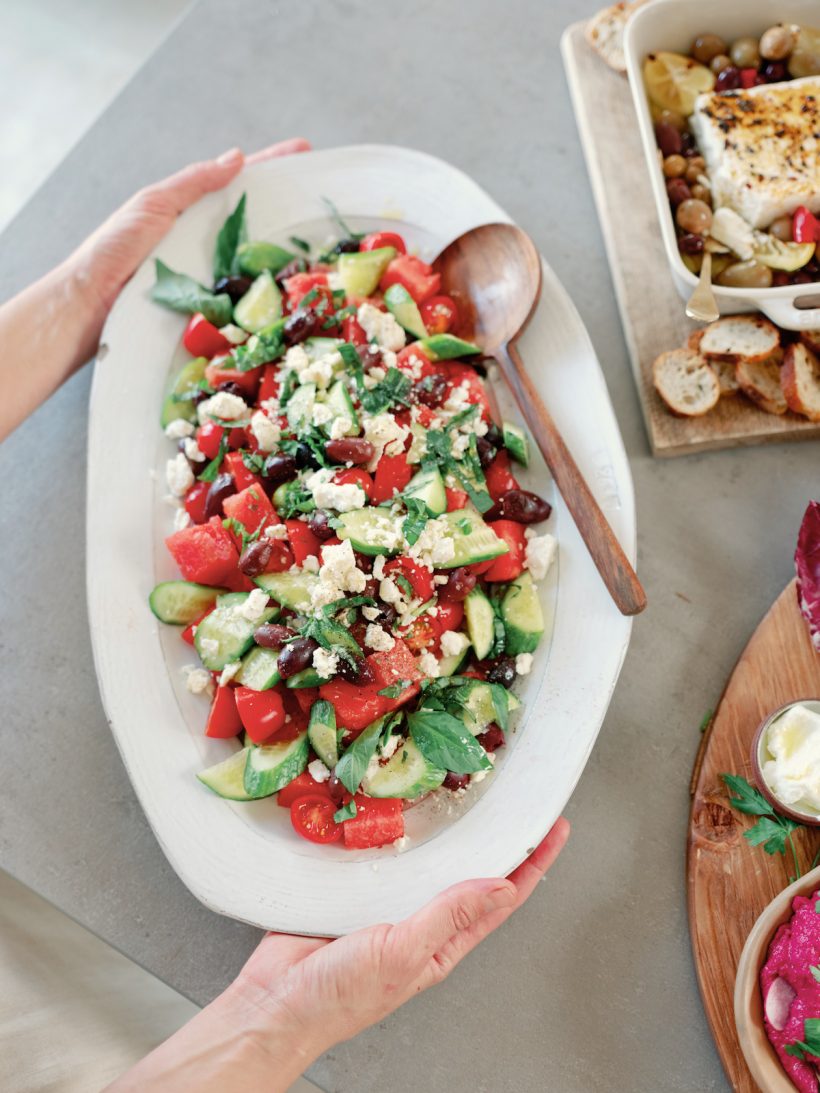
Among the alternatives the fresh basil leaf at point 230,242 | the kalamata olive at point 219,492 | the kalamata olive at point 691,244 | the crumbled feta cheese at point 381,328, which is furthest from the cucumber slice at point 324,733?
the kalamata olive at point 691,244

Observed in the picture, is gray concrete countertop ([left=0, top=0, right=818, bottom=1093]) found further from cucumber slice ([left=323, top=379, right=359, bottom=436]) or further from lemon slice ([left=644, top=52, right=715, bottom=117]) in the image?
cucumber slice ([left=323, top=379, right=359, bottom=436])

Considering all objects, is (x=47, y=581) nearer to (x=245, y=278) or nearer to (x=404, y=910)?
(x=245, y=278)

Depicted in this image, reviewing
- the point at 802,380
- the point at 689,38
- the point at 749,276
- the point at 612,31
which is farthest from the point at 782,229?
the point at 612,31

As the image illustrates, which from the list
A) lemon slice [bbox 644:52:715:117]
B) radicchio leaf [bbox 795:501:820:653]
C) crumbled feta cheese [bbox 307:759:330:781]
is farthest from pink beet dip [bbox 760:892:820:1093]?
lemon slice [bbox 644:52:715:117]

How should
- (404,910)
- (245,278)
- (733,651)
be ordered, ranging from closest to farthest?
(404,910) < (733,651) < (245,278)

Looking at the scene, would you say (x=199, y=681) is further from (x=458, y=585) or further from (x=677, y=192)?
(x=677, y=192)

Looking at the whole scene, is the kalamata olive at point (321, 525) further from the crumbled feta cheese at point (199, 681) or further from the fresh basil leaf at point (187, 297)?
the fresh basil leaf at point (187, 297)

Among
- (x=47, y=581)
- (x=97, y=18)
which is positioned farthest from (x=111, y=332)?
(x=97, y=18)
